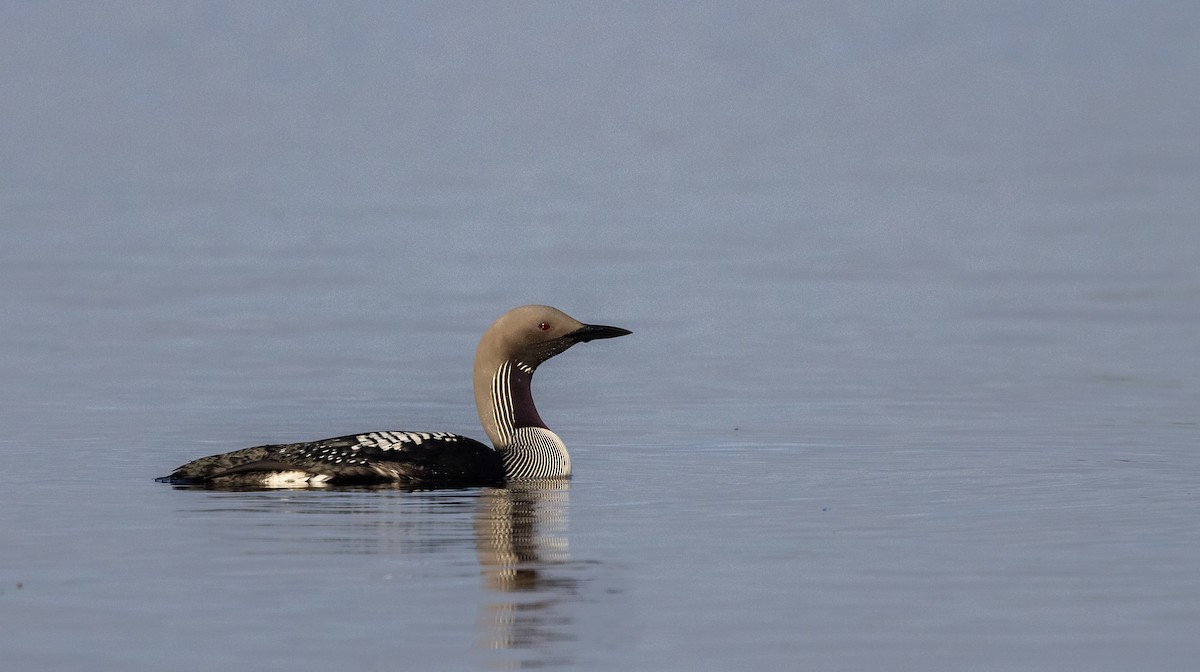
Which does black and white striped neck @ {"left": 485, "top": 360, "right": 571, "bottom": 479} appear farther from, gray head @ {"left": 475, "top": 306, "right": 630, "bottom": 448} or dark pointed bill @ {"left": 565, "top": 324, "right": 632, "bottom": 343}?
dark pointed bill @ {"left": 565, "top": 324, "right": 632, "bottom": 343}

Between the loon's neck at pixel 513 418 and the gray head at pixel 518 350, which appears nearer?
the loon's neck at pixel 513 418

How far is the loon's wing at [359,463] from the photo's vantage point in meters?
9.75

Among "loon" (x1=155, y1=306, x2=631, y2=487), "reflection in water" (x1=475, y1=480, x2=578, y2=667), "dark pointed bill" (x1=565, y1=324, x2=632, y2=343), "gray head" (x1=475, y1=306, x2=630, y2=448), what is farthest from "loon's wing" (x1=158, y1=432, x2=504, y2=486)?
"dark pointed bill" (x1=565, y1=324, x2=632, y2=343)

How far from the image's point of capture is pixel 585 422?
12398mm

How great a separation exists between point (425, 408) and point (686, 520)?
444 centimetres

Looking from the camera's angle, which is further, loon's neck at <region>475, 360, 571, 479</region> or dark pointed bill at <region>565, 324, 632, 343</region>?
dark pointed bill at <region>565, 324, 632, 343</region>

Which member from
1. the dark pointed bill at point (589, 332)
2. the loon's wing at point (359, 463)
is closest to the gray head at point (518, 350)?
the dark pointed bill at point (589, 332)

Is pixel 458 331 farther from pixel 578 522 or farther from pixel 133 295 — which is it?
pixel 578 522

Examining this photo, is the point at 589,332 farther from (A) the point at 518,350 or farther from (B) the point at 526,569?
(B) the point at 526,569

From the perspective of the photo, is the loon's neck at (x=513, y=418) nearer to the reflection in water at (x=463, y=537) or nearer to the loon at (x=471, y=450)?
the loon at (x=471, y=450)

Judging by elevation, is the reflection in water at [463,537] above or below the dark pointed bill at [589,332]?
below

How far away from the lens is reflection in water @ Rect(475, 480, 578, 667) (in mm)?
6242

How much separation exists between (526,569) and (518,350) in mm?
3404

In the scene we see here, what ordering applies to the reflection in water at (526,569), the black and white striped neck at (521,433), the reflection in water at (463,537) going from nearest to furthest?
1. the reflection in water at (526,569)
2. the reflection in water at (463,537)
3. the black and white striped neck at (521,433)
